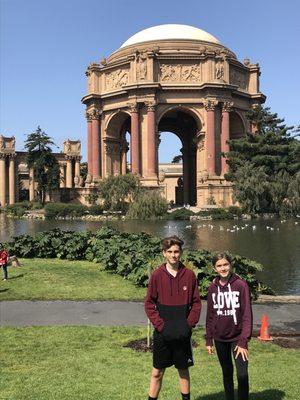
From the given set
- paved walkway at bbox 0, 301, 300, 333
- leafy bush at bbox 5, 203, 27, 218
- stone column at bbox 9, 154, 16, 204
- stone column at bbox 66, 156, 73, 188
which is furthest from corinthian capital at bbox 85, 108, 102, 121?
paved walkway at bbox 0, 301, 300, 333

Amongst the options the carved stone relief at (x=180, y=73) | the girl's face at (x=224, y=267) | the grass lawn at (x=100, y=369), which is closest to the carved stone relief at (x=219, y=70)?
the carved stone relief at (x=180, y=73)

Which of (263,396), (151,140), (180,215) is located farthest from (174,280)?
(151,140)

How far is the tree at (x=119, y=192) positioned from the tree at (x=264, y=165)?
34.4 feet

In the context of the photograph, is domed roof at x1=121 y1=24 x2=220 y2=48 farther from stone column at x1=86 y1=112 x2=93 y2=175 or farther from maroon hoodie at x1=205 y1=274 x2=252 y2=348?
maroon hoodie at x1=205 y1=274 x2=252 y2=348

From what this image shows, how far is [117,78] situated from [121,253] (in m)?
55.7

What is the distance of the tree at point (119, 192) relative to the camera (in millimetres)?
52844

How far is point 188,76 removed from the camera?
6384cm

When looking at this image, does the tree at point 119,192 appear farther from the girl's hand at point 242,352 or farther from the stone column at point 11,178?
the girl's hand at point 242,352

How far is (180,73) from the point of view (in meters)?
63.9

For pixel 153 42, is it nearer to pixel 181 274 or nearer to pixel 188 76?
pixel 188 76

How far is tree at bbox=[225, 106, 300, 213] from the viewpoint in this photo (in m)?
47.3

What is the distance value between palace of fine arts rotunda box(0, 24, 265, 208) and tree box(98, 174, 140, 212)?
6.77m

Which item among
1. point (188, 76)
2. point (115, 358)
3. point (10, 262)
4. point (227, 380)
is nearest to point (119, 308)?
point (115, 358)

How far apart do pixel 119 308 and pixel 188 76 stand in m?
57.1
